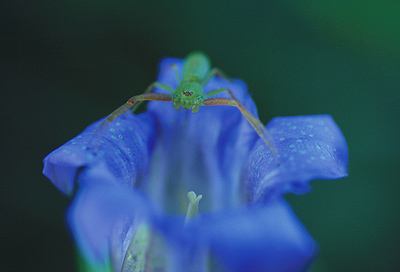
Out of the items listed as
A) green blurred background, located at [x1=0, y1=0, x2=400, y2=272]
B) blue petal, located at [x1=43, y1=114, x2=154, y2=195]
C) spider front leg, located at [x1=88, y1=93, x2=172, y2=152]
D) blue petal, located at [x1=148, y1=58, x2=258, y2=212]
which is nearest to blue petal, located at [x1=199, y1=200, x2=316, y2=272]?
blue petal, located at [x1=43, y1=114, x2=154, y2=195]

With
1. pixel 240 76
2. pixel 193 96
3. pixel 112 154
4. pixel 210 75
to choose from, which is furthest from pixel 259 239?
pixel 240 76

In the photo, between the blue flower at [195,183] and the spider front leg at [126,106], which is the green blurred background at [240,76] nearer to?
the blue flower at [195,183]

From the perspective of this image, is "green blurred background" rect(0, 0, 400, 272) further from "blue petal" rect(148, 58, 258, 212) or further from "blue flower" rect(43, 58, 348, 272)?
"blue petal" rect(148, 58, 258, 212)

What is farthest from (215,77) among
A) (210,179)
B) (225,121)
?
(210,179)

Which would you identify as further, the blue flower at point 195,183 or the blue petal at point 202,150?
the blue petal at point 202,150

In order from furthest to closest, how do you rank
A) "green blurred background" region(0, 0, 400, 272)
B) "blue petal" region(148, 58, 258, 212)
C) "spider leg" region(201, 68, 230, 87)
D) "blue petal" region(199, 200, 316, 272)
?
"green blurred background" region(0, 0, 400, 272)
"spider leg" region(201, 68, 230, 87)
"blue petal" region(148, 58, 258, 212)
"blue petal" region(199, 200, 316, 272)

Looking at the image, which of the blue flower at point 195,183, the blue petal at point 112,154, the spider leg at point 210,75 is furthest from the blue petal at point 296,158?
the spider leg at point 210,75
